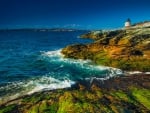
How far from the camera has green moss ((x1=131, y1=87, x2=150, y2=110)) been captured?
31.0 metres

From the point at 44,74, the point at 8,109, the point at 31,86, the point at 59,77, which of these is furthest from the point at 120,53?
the point at 8,109

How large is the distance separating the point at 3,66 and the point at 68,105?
33.5 metres

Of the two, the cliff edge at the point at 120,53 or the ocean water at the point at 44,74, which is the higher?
the cliff edge at the point at 120,53

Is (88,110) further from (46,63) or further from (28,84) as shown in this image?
(46,63)

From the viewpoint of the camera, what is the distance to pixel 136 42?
64.4 meters

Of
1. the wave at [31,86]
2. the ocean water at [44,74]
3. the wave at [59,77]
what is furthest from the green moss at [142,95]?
A: the wave at [31,86]

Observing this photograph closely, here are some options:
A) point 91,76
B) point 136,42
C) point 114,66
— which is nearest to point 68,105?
point 91,76

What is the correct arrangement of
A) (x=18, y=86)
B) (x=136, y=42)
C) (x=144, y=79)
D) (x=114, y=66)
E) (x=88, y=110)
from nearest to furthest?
(x=88, y=110) → (x=18, y=86) → (x=144, y=79) → (x=114, y=66) → (x=136, y=42)

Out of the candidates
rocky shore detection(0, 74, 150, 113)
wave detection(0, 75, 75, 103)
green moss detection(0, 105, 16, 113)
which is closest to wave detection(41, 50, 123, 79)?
wave detection(0, 75, 75, 103)

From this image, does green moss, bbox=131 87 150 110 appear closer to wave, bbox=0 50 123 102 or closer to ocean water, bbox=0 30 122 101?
wave, bbox=0 50 123 102

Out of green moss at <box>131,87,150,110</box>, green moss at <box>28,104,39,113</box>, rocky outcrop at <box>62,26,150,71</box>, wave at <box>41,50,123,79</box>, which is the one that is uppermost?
rocky outcrop at <box>62,26,150,71</box>

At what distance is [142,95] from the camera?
111 ft

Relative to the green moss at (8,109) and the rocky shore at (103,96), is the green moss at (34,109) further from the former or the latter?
the green moss at (8,109)

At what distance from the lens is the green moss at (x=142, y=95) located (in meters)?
31.0
